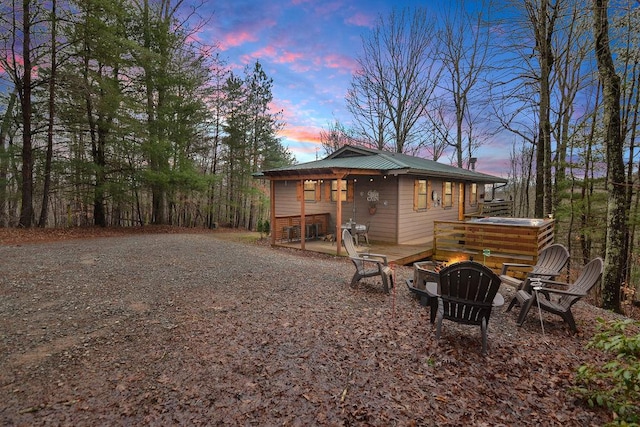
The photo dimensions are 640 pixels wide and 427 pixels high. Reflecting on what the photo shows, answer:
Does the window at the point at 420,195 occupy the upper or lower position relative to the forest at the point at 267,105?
lower

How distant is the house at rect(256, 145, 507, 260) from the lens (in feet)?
29.9

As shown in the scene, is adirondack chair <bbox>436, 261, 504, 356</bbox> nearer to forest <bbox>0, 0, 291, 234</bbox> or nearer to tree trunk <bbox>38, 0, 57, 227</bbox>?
forest <bbox>0, 0, 291, 234</bbox>

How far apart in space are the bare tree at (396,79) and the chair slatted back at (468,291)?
16119 millimetres

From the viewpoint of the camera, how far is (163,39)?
12.6 meters

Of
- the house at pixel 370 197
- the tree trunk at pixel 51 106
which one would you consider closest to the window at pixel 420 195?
the house at pixel 370 197

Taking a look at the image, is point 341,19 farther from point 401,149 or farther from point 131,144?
point 131,144

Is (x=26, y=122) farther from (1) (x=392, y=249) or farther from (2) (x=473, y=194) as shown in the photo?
(2) (x=473, y=194)

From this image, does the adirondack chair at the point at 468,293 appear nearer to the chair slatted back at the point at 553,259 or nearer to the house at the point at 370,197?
the chair slatted back at the point at 553,259

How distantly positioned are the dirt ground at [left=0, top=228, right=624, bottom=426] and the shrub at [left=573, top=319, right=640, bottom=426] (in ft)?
0.42

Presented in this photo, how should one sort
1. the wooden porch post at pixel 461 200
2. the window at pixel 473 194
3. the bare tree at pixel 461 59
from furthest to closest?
the bare tree at pixel 461 59, the window at pixel 473 194, the wooden porch post at pixel 461 200

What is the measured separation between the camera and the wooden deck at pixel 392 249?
26.6 ft

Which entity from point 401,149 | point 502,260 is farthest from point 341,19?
point 502,260

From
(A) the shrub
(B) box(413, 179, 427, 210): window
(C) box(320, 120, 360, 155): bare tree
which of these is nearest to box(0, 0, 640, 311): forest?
(C) box(320, 120, 360, 155): bare tree

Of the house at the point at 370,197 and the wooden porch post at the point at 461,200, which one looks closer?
the house at the point at 370,197
